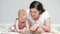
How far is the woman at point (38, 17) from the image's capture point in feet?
4.01

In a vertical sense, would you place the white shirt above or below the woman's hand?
above

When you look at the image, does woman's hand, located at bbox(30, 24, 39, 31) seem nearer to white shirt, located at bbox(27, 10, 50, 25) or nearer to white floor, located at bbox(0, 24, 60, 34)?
white shirt, located at bbox(27, 10, 50, 25)

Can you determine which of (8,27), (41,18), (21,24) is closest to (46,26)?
(41,18)

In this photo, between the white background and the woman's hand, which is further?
the white background

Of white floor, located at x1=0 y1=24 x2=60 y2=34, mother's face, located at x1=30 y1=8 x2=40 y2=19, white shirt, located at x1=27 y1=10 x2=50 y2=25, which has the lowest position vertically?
white floor, located at x1=0 y1=24 x2=60 y2=34

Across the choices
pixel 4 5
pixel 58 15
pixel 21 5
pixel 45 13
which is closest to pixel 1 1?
pixel 4 5

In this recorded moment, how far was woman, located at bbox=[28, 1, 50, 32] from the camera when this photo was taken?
48.1 inches

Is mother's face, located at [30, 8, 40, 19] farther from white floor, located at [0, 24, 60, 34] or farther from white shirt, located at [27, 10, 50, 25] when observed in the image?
white floor, located at [0, 24, 60, 34]

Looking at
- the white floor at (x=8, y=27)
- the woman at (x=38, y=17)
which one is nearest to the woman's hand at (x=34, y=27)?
the woman at (x=38, y=17)

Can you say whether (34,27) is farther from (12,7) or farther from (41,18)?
(12,7)

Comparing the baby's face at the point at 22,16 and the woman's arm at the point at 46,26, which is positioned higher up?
the baby's face at the point at 22,16

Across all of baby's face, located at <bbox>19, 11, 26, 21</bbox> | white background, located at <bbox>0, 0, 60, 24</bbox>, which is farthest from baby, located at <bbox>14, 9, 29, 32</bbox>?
white background, located at <bbox>0, 0, 60, 24</bbox>

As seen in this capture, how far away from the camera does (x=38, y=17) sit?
4.11 feet

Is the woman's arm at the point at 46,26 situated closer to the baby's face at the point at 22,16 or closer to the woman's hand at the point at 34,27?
the woman's hand at the point at 34,27
